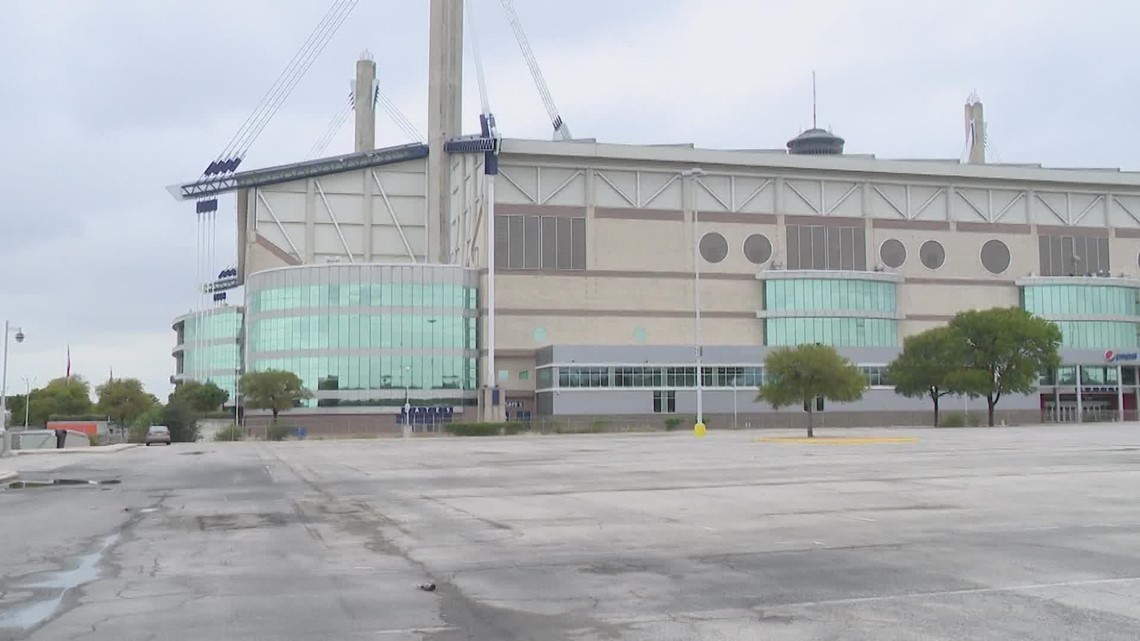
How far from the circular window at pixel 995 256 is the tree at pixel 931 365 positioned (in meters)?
21.8

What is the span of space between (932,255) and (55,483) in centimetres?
8853

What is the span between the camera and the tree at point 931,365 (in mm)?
80312

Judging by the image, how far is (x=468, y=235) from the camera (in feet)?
334

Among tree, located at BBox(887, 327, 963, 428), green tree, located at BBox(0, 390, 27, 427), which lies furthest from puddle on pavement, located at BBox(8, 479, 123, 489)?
green tree, located at BBox(0, 390, 27, 427)

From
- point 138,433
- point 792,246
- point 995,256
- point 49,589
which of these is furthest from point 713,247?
point 49,589

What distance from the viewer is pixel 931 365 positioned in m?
81.6

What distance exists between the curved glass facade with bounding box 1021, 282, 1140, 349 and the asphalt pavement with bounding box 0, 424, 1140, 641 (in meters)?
83.6

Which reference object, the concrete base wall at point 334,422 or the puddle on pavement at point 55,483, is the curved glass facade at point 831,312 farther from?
the puddle on pavement at point 55,483

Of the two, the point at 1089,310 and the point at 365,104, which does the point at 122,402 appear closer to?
the point at 365,104

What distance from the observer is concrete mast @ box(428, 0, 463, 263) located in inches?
4065

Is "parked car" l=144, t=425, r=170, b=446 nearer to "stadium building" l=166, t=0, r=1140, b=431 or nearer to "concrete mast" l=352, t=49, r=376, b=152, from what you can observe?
"stadium building" l=166, t=0, r=1140, b=431

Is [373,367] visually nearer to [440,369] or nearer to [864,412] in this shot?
[440,369]

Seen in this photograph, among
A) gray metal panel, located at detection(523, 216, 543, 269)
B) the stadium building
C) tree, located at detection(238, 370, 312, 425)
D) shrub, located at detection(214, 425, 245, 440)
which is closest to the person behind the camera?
shrub, located at detection(214, 425, 245, 440)

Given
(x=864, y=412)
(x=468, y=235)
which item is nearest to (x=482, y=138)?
(x=468, y=235)
